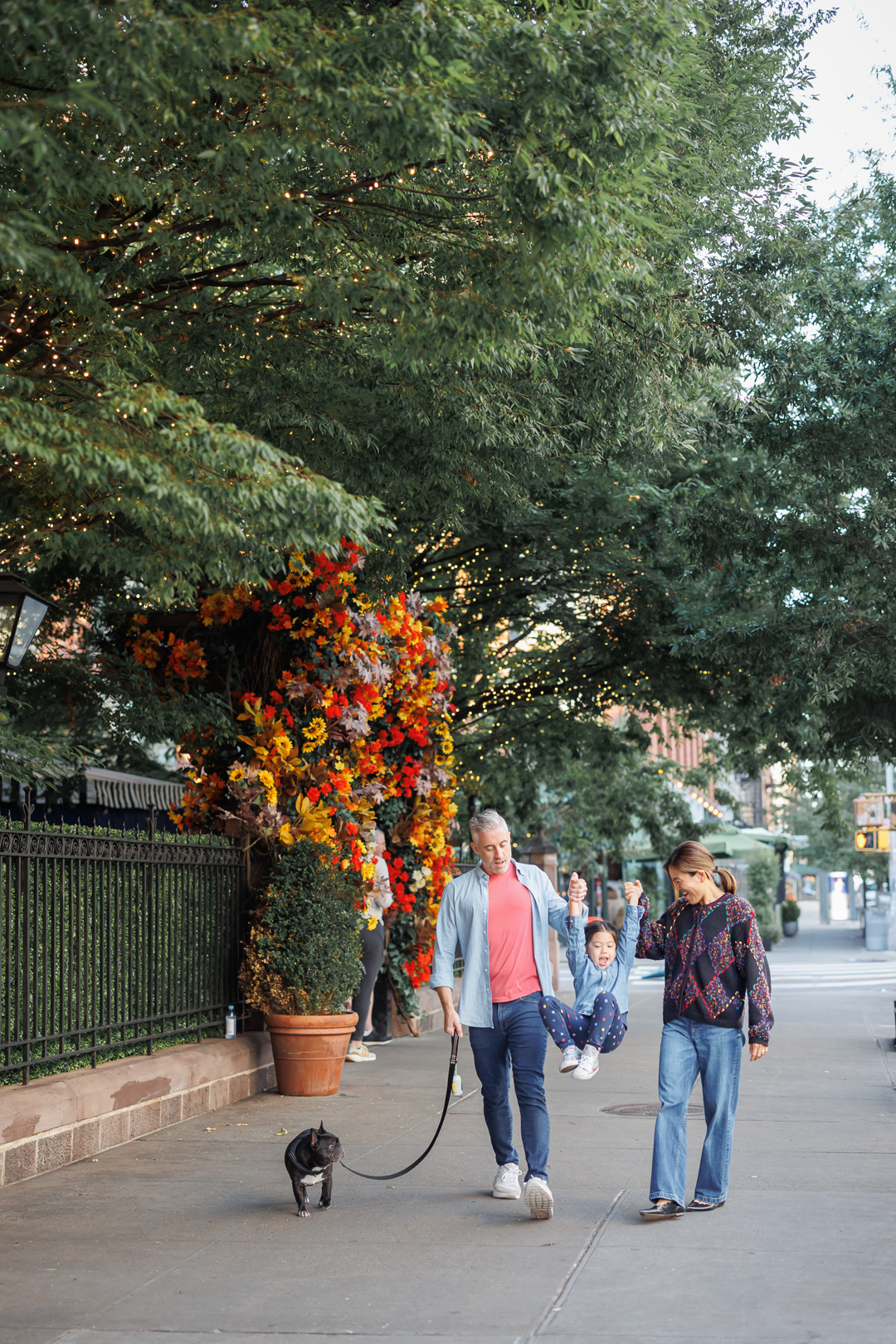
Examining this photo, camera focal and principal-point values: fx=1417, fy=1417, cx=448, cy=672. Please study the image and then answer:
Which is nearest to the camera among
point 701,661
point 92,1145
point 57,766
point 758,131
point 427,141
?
point 427,141

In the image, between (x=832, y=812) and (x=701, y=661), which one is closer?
(x=701, y=661)

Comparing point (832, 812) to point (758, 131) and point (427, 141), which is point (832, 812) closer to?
point (758, 131)

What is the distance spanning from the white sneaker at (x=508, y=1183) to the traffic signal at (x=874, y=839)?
2841cm

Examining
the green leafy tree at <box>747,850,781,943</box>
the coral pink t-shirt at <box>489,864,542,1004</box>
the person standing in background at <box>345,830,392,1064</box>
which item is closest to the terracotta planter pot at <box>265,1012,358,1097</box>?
the person standing in background at <box>345,830,392,1064</box>

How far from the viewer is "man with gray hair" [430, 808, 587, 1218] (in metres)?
6.39

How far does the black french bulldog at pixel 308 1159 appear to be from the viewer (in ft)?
20.6

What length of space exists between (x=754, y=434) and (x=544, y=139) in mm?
8343

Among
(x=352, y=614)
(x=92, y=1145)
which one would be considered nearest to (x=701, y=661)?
(x=352, y=614)

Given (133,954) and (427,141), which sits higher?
(427,141)

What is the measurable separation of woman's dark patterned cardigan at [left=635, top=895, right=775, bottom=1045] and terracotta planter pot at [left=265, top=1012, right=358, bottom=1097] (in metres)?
4.10

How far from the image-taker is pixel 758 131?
35.3ft

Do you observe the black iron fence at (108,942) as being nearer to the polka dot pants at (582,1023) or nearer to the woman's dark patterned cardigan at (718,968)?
the polka dot pants at (582,1023)

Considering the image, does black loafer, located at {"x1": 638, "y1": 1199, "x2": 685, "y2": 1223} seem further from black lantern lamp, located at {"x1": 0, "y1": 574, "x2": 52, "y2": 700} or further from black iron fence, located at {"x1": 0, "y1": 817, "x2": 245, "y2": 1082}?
black lantern lamp, located at {"x1": 0, "y1": 574, "x2": 52, "y2": 700}

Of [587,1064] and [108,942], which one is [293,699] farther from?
[587,1064]
